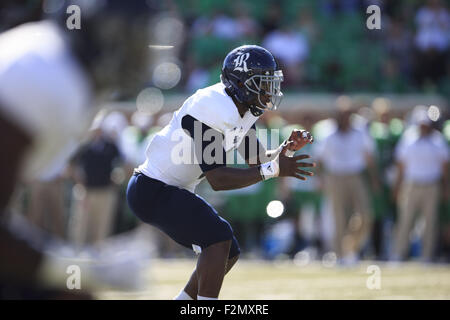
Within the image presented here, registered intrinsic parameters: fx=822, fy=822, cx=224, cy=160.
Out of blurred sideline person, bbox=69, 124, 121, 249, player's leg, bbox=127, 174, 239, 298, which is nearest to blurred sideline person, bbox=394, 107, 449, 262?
blurred sideline person, bbox=69, 124, 121, 249

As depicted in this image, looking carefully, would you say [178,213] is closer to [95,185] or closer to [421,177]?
[95,185]

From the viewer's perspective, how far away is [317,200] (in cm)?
1162

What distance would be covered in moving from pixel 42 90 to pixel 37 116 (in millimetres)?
79

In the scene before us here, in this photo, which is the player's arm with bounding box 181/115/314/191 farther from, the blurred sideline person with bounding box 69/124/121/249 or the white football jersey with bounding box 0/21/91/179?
the blurred sideline person with bounding box 69/124/121/249

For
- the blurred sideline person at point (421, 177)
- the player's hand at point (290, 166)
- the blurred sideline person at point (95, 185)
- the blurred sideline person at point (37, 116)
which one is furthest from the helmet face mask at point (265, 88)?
the blurred sideline person at point (95, 185)

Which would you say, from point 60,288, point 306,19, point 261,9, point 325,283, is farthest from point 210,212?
point 261,9

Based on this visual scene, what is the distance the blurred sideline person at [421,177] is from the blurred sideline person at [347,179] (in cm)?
44

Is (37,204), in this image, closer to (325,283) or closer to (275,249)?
(275,249)

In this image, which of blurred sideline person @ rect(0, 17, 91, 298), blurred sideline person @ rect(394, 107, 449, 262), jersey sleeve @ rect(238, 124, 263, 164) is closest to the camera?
blurred sideline person @ rect(0, 17, 91, 298)

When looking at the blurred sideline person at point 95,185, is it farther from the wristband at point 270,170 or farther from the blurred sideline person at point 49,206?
the wristband at point 270,170

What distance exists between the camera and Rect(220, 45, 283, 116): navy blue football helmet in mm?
5117

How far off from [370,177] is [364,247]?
971mm

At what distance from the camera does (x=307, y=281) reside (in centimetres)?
870

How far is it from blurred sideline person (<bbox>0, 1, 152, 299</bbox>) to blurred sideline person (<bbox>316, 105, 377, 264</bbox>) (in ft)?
26.9
